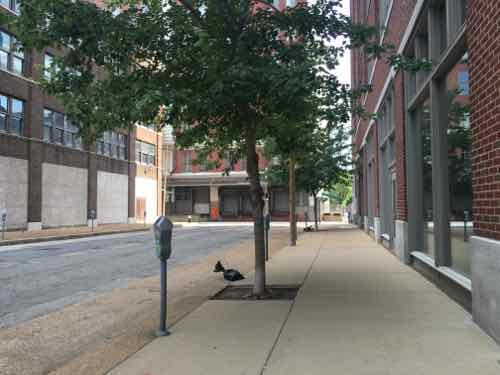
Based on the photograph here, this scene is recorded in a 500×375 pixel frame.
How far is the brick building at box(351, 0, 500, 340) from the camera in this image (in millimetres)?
4988

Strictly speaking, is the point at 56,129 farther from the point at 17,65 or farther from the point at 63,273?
the point at 63,273

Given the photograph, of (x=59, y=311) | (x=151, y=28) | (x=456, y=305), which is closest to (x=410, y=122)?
(x=456, y=305)

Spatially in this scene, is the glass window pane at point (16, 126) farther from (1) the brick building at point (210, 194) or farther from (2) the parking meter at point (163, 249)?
(1) the brick building at point (210, 194)

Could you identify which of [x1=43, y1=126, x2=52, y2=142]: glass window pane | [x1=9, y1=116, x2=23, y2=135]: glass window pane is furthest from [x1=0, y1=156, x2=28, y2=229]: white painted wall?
[x1=43, y1=126, x2=52, y2=142]: glass window pane

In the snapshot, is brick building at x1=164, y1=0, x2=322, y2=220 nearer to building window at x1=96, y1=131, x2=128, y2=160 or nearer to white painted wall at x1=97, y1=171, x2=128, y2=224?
building window at x1=96, y1=131, x2=128, y2=160

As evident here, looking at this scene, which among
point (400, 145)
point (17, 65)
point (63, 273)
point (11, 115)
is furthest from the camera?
point (17, 65)

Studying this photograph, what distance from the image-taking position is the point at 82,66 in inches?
279

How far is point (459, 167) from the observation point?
23.1 feet

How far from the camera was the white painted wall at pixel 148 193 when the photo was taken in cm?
4603

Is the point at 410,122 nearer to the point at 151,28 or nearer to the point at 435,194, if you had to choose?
the point at 435,194

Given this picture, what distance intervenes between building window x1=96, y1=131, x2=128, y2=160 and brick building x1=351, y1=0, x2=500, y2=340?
93.0 ft

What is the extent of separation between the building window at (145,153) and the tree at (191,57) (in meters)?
38.9

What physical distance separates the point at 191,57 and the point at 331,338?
4.22 metres

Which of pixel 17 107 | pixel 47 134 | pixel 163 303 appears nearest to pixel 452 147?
pixel 163 303
